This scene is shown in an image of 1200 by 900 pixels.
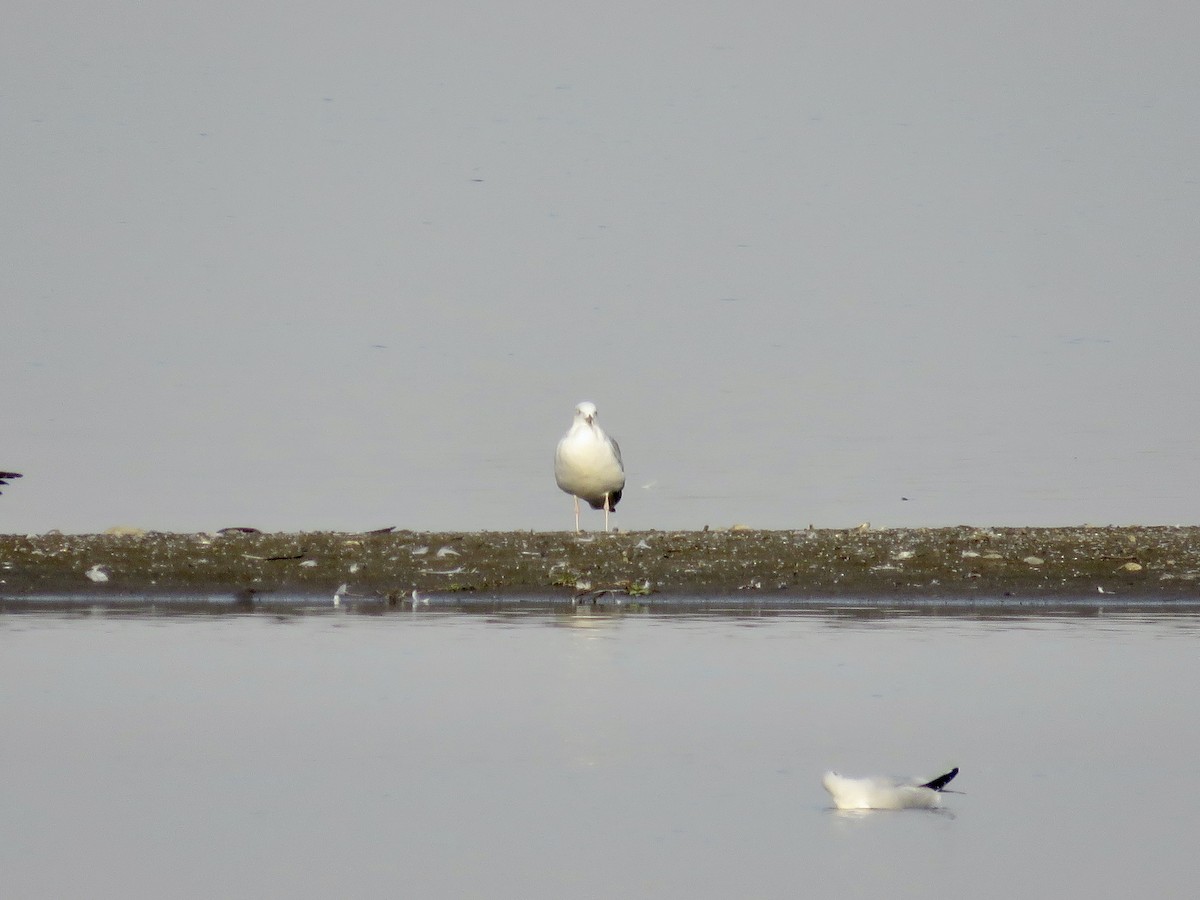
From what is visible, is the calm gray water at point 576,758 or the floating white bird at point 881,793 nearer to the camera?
the calm gray water at point 576,758

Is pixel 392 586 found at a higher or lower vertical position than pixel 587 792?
higher

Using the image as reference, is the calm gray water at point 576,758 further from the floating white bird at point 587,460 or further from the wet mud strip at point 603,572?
the floating white bird at point 587,460

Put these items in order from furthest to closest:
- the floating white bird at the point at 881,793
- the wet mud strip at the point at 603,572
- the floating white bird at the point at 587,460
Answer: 1. the floating white bird at the point at 587,460
2. the wet mud strip at the point at 603,572
3. the floating white bird at the point at 881,793

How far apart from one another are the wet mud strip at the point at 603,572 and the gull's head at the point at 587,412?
2778mm

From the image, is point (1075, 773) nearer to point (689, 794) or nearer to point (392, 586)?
point (689, 794)

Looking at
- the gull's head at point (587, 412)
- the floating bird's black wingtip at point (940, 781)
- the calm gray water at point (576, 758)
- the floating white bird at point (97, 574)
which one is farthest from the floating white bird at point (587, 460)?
the floating bird's black wingtip at point (940, 781)

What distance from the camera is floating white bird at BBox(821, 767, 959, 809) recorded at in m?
7.65

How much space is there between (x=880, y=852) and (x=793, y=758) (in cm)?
A: 193

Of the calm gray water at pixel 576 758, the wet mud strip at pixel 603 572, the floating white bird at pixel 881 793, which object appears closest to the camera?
the calm gray water at pixel 576 758

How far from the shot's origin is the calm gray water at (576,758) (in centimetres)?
679

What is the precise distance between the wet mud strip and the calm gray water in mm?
3712

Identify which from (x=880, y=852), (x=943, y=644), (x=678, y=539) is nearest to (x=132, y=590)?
(x=678, y=539)

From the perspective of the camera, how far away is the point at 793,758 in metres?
8.91

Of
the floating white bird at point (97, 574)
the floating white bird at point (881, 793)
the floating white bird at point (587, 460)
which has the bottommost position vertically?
the floating white bird at point (881, 793)
